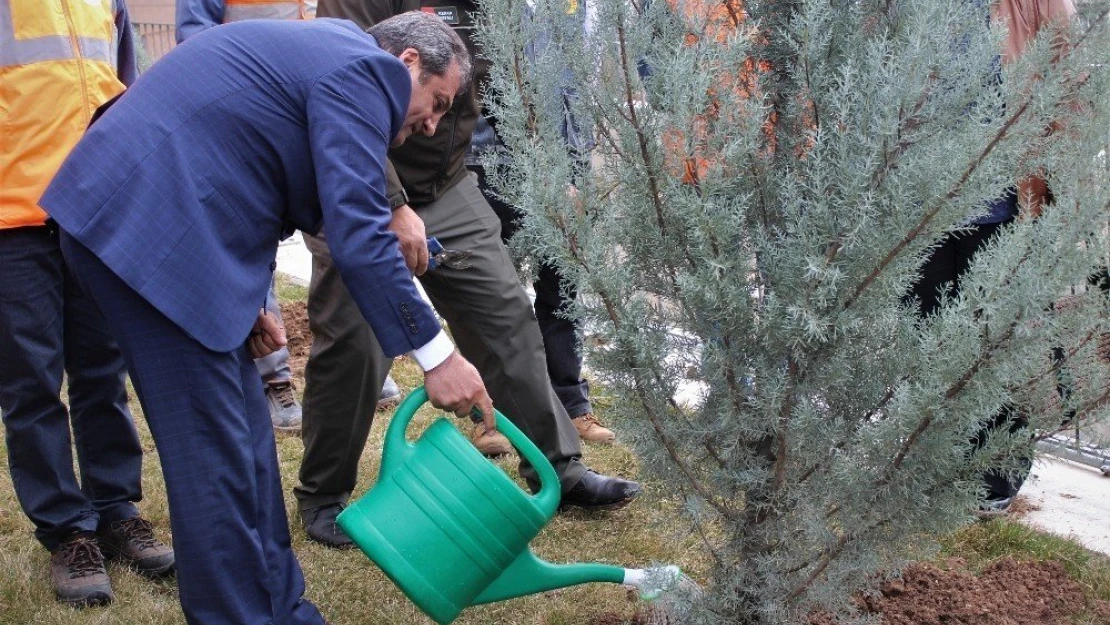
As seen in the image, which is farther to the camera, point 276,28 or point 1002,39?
point 276,28

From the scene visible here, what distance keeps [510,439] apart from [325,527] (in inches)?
53.7

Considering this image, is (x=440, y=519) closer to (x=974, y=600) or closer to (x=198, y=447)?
(x=198, y=447)

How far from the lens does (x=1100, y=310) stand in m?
2.55

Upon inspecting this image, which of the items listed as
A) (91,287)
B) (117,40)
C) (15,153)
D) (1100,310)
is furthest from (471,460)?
(117,40)

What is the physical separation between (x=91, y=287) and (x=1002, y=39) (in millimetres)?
2077

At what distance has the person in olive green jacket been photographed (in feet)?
12.4

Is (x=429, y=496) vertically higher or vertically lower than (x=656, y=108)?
lower

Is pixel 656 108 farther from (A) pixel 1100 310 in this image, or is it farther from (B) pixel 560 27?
(A) pixel 1100 310

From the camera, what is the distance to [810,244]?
2.32m

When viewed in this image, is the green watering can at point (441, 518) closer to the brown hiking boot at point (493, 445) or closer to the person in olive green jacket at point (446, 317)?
the person in olive green jacket at point (446, 317)

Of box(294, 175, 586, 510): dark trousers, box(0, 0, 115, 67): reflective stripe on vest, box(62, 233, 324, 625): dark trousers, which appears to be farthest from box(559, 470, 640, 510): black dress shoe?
box(0, 0, 115, 67): reflective stripe on vest

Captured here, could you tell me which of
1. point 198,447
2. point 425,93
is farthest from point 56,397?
point 425,93

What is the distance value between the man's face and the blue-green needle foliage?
0.83 ft

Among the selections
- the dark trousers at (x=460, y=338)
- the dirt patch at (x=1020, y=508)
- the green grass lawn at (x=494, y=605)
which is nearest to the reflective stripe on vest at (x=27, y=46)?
the dark trousers at (x=460, y=338)
